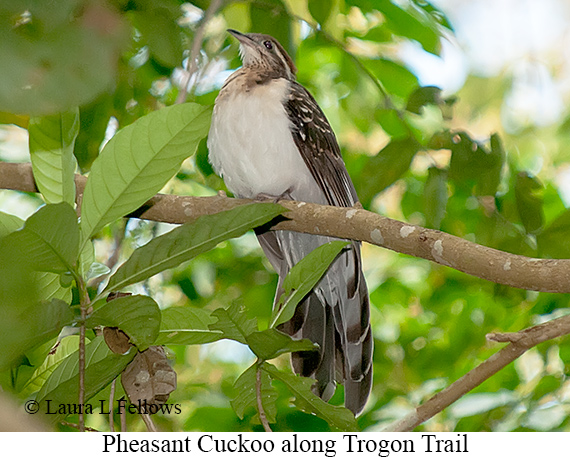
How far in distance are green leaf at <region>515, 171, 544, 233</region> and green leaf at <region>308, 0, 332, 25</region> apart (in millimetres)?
991

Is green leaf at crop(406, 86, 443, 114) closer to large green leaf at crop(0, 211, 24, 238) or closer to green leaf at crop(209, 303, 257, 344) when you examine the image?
green leaf at crop(209, 303, 257, 344)

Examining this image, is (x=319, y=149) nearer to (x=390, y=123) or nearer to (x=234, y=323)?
(x=390, y=123)

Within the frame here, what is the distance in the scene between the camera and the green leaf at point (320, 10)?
8.16 ft

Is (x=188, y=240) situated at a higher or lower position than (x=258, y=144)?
higher

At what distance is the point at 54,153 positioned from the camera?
4.33ft

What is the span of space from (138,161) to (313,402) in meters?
0.66

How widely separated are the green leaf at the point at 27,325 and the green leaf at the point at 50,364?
513mm

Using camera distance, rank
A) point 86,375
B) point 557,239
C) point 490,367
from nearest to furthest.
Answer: point 86,375
point 490,367
point 557,239

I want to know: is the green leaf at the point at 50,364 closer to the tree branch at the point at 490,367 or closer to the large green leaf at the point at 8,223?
the large green leaf at the point at 8,223

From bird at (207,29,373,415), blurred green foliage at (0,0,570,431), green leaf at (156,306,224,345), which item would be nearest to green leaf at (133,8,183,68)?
blurred green foliage at (0,0,570,431)

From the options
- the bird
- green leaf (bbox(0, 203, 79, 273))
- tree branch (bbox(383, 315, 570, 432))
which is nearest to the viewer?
green leaf (bbox(0, 203, 79, 273))

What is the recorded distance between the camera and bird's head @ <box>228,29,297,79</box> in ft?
10.3

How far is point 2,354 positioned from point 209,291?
2.80 metres

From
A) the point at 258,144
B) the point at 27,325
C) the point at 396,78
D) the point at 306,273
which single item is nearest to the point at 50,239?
the point at 27,325
